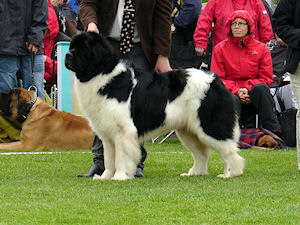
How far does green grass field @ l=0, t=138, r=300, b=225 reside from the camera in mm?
4516

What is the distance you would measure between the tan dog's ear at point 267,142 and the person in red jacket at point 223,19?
2.10 m

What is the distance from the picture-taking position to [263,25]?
1080 centimetres

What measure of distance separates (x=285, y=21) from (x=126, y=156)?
199 cm

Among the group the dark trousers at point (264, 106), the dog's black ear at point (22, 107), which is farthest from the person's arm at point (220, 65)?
the dog's black ear at point (22, 107)

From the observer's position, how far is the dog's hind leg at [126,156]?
6.09 m

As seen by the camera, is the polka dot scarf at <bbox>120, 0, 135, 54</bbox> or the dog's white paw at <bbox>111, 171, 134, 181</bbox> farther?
the polka dot scarf at <bbox>120, 0, 135, 54</bbox>

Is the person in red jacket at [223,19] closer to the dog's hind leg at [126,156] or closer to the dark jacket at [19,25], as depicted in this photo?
the dark jacket at [19,25]

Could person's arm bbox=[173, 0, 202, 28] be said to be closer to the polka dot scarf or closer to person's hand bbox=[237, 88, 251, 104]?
person's hand bbox=[237, 88, 251, 104]

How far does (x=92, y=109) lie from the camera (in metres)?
6.13

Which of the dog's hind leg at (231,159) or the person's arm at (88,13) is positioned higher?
the person's arm at (88,13)

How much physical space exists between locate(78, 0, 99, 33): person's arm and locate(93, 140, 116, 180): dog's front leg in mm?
1031

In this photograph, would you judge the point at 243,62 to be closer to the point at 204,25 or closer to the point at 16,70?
the point at 204,25

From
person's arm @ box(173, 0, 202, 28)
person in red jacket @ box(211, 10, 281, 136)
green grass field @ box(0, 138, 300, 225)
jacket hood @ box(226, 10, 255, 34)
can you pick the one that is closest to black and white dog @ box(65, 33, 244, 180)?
green grass field @ box(0, 138, 300, 225)

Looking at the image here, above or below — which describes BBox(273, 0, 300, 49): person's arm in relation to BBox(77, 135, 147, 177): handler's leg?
above
